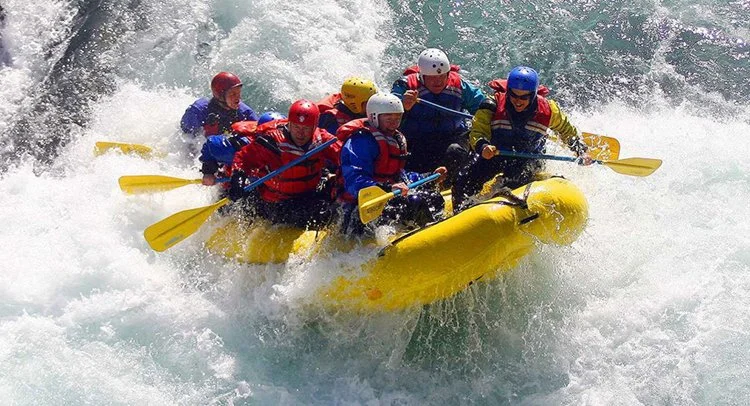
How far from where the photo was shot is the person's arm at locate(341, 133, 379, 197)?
5625 millimetres

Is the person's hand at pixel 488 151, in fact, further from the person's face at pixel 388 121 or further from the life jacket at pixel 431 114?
the life jacket at pixel 431 114

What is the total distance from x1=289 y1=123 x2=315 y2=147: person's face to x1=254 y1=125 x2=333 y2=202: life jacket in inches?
1.7

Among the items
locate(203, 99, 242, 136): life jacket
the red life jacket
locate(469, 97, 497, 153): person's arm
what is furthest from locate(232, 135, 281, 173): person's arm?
locate(469, 97, 497, 153): person's arm

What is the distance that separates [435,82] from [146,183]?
2.92 metres

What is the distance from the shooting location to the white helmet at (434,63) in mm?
6621

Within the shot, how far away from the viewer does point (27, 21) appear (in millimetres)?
10430

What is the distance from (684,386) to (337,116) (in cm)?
380

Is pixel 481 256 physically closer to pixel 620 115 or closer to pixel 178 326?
pixel 178 326

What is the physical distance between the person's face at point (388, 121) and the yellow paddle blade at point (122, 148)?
3.60m

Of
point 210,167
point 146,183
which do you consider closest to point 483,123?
point 210,167

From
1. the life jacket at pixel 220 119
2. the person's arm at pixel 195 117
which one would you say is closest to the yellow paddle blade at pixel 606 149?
the life jacket at pixel 220 119

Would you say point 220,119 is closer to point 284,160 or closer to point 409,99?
point 284,160

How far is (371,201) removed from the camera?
5.28 m

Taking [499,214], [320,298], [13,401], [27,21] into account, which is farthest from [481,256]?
[27,21]
